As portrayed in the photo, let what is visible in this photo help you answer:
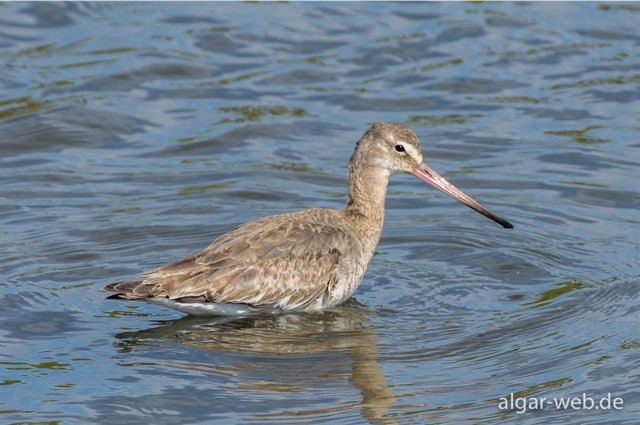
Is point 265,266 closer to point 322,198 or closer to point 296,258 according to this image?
point 296,258

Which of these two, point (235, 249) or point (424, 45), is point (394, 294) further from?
point (424, 45)

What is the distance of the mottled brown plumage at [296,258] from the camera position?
9.62 metres

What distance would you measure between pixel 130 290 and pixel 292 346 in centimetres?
126

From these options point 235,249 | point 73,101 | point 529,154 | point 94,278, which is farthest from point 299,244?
point 73,101

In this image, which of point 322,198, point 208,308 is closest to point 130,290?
point 208,308

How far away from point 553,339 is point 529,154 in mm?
4915

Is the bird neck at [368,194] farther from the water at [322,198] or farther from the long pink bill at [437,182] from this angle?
the water at [322,198]

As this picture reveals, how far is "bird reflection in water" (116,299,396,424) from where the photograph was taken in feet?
27.7

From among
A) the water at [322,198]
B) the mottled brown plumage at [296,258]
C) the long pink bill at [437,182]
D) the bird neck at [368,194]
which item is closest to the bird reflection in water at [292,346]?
the water at [322,198]

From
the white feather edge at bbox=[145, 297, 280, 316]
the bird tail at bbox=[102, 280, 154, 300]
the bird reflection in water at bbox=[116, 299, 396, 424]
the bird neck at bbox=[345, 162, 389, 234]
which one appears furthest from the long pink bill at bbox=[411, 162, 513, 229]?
the bird tail at bbox=[102, 280, 154, 300]

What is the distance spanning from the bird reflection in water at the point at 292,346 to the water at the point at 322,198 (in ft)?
0.09

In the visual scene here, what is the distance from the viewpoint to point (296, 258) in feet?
33.0

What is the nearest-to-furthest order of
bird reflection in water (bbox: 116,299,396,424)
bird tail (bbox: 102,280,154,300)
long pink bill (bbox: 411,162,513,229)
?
bird reflection in water (bbox: 116,299,396,424) < bird tail (bbox: 102,280,154,300) < long pink bill (bbox: 411,162,513,229)

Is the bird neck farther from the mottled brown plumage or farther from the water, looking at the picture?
the water
